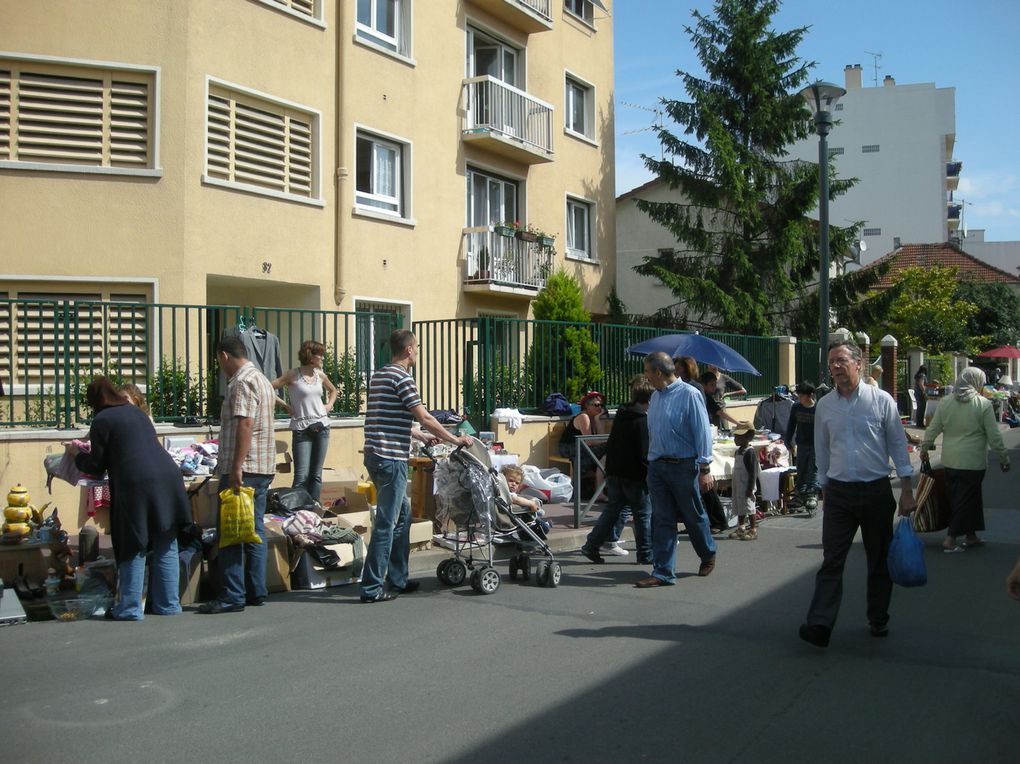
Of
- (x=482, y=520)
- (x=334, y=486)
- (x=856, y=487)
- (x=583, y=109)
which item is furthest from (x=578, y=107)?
(x=856, y=487)

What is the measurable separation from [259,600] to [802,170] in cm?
2324

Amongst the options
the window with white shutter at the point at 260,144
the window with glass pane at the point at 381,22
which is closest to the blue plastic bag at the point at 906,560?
the window with white shutter at the point at 260,144

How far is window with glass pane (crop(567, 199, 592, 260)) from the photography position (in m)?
24.1

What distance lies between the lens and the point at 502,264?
20328mm

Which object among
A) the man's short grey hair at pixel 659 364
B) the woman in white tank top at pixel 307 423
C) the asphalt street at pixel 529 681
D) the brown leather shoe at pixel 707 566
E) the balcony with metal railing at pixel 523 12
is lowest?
the asphalt street at pixel 529 681

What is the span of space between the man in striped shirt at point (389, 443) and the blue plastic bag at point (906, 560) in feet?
10.7

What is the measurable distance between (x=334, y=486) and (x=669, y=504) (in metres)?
4.21

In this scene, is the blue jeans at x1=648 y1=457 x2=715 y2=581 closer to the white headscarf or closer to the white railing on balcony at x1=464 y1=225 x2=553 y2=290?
the white headscarf

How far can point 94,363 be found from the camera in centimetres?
1146

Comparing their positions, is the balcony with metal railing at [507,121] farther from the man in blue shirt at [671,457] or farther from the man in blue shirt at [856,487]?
the man in blue shirt at [856,487]

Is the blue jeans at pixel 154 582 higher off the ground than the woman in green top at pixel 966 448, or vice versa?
the woman in green top at pixel 966 448

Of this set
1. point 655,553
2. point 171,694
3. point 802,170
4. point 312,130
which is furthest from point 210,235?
point 802,170

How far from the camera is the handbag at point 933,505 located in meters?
10.3

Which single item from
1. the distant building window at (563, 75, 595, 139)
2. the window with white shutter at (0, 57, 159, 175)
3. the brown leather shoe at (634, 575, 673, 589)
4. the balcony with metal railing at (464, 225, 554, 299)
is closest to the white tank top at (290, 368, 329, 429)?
the brown leather shoe at (634, 575, 673, 589)
